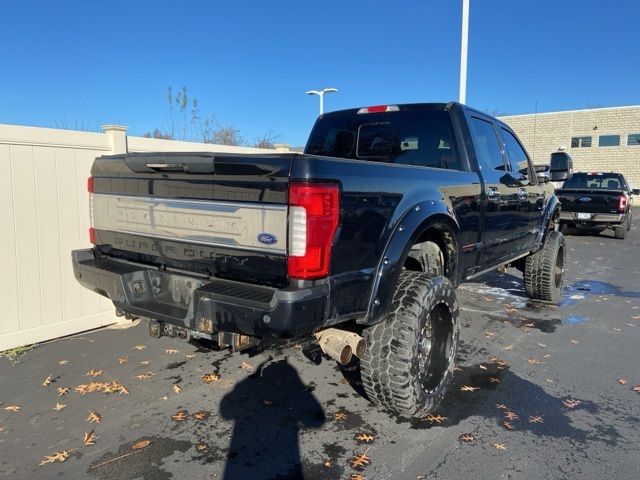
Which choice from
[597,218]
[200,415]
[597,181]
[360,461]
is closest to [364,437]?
[360,461]

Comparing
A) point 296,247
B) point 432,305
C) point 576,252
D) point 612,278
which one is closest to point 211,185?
point 296,247

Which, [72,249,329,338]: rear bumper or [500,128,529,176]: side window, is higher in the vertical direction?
[500,128,529,176]: side window

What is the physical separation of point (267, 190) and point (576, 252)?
1108 centimetres

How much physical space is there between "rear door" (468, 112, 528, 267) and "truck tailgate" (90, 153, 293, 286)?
8.15 ft

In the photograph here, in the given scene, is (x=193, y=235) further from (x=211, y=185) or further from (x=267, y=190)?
(x=267, y=190)

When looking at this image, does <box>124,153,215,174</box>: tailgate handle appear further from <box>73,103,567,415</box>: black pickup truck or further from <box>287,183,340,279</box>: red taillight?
<box>287,183,340,279</box>: red taillight

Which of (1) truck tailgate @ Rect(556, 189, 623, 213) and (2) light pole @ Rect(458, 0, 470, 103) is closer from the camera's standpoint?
(2) light pole @ Rect(458, 0, 470, 103)

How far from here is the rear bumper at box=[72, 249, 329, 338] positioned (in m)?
2.38

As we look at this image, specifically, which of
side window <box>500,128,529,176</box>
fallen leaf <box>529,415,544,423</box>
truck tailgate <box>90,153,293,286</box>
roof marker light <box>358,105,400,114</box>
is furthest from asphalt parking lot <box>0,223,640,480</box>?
roof marker light <box>358,105,400,114</box>

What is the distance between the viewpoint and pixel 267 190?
2477mm

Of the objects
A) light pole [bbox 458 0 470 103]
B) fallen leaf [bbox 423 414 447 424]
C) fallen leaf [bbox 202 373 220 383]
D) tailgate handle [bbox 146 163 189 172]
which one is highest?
light pole [bbox 458 0 470 103]

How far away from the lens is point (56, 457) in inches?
114

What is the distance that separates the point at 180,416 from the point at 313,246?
1.78 metres

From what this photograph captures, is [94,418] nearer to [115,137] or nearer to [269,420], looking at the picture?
[269,420]
